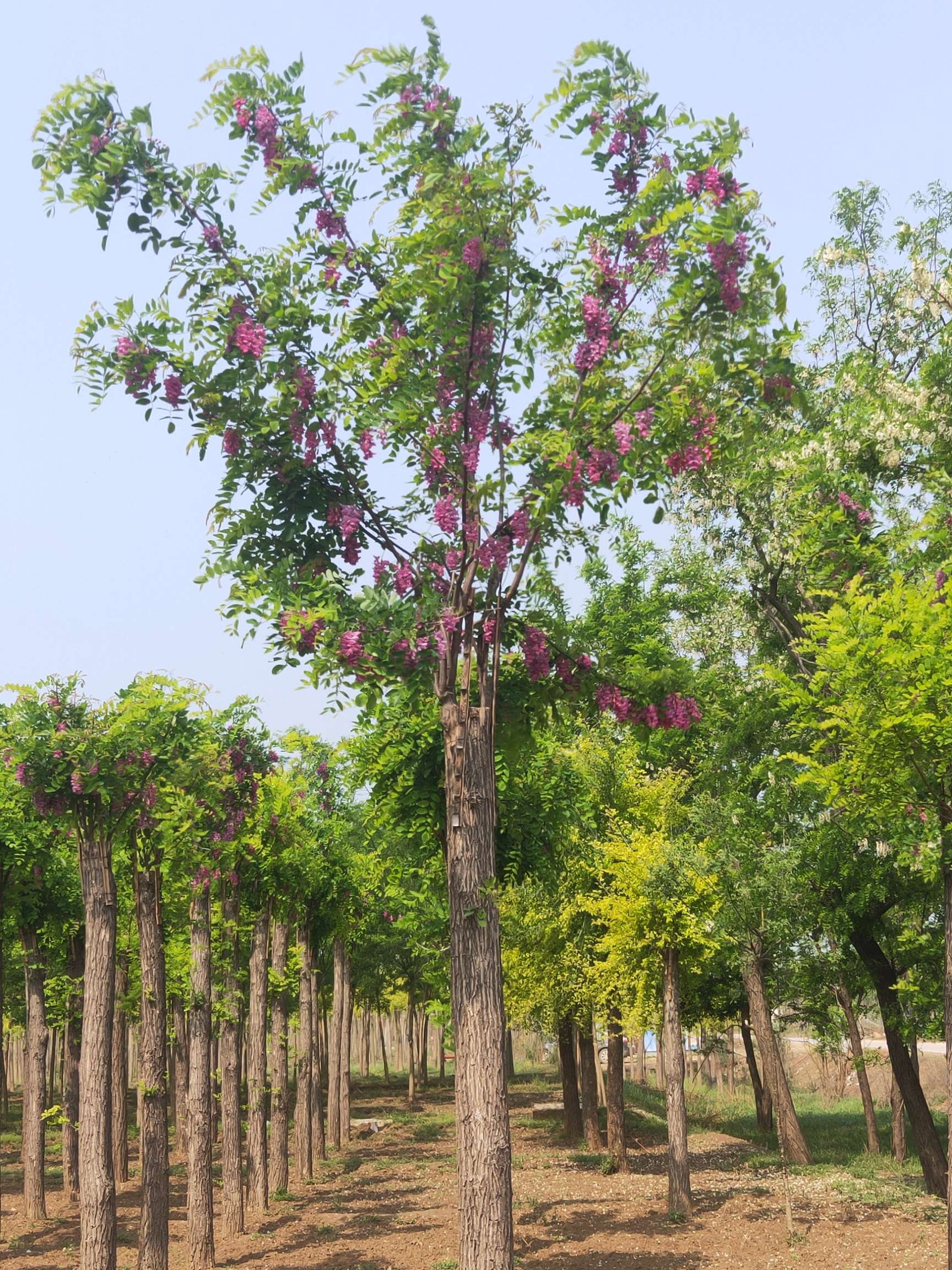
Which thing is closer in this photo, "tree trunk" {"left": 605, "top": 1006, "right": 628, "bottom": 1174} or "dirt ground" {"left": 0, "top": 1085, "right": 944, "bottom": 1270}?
"dirt ground" {"left": 0, "top": 1085, "right": 944, "bottom": 1270}

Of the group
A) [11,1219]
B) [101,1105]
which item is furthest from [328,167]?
[11,1219]

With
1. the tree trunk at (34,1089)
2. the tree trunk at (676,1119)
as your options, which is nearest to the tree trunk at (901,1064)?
the tree trunk at (676,1119)

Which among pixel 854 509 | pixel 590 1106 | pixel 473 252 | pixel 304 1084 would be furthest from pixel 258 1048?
pixel 473 252

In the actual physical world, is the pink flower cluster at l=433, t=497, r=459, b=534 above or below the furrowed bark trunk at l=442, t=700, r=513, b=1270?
above

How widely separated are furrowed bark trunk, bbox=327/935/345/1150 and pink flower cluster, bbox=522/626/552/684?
19.0m

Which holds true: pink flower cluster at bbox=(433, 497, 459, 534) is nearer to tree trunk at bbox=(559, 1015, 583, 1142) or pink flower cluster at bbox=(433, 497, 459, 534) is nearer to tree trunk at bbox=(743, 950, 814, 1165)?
tree trunk at bbox=(743, 950, 814, 1165)

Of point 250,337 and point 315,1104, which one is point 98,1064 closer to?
point 250,337

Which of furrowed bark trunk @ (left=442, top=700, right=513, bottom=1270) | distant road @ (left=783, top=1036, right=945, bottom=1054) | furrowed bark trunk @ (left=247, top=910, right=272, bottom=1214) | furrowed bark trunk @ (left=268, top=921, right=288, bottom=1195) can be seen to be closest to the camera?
furrowed bark trunk @ (left=442, top=700, right=513, bottom=1270)

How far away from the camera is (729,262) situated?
25.6 ft

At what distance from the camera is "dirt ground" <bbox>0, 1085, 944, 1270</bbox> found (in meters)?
14.9

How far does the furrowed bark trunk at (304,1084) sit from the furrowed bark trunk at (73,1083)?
439 cm

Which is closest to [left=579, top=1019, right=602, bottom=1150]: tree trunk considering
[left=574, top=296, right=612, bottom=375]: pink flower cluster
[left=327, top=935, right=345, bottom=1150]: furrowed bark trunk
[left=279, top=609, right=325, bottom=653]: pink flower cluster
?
[left=327, top=935, right=345, bottom=1150]: furrowed bark trunk

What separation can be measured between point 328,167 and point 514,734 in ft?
15.2

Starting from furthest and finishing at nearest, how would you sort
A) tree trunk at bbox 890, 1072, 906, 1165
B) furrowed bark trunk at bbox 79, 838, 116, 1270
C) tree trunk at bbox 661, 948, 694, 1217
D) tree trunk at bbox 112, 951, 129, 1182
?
1. tree trunk at bbox 890, 1072, 906, 1165
2. tree trunk at bbox 112, 951, 129, 1182
3. tree trunk at bbox 661, 948, 694, 1217
4. furrowed bark trunk at bbox 79, 838, 116, 1270
